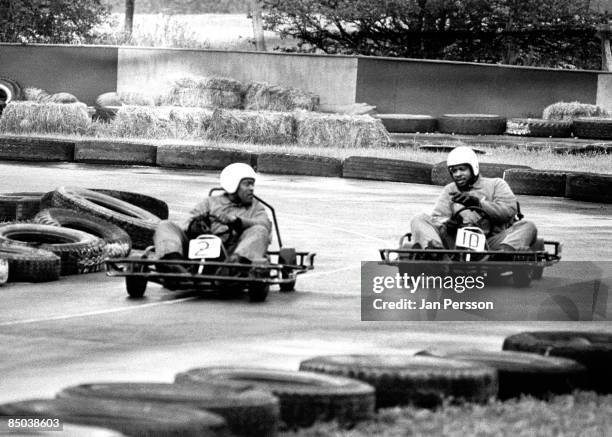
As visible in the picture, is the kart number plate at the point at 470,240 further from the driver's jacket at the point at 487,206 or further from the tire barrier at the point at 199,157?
the tire barrier at the point at 199,157

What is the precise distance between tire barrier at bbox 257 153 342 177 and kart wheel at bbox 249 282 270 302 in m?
11.3

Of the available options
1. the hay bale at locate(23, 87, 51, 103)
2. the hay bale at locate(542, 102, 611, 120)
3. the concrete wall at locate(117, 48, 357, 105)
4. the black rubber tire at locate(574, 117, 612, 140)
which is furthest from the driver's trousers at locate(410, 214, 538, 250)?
the hay bale at locate(23, 87, 51, 103)

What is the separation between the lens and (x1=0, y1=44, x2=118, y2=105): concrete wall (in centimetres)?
3097

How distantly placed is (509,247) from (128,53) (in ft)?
70.9

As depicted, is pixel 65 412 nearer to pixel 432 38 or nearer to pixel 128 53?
pixel 128 53

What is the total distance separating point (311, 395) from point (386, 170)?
14938mm

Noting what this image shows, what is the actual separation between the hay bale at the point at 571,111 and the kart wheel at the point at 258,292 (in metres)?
21.9

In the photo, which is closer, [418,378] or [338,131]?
[418,378]

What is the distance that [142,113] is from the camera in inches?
978

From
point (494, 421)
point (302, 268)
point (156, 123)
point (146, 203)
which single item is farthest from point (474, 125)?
point (494, 421)

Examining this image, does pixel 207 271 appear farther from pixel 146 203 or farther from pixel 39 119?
pixel 39 119

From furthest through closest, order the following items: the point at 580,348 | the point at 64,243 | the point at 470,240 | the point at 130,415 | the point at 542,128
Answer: the point at 542,128 → the point at 64,243 → the point at 470,240 → the point at 580,348 → the point at 130,415

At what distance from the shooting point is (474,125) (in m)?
28.9

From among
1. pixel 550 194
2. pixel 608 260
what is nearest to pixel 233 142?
pixel 550 194
